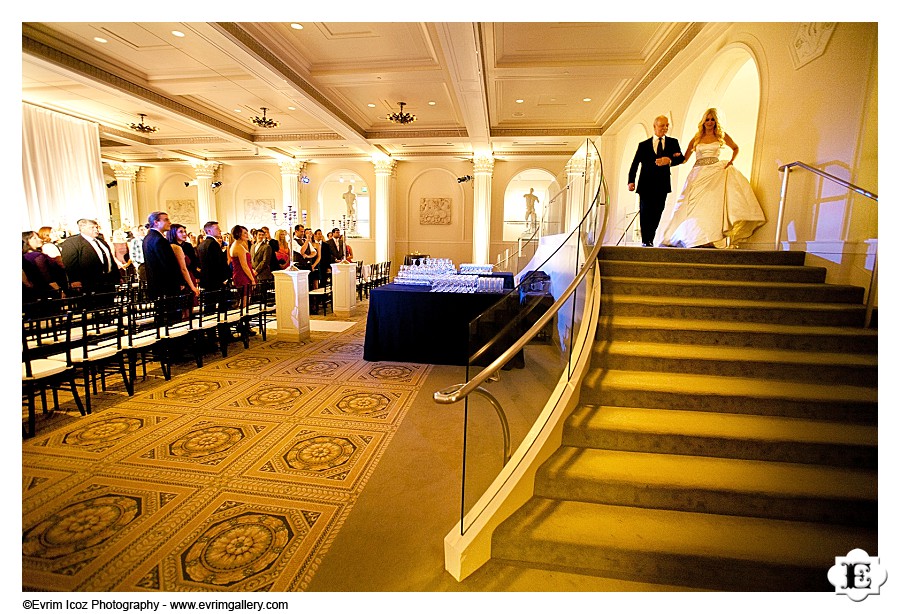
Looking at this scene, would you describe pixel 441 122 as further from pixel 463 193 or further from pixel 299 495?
pixel 299 495

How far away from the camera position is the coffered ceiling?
568 cm

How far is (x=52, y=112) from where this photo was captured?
864 cm

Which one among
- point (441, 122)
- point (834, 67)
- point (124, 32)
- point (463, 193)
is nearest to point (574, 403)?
point (834, 67)

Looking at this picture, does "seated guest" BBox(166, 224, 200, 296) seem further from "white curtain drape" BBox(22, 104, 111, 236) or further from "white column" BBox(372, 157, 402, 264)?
"white column" BBox(372, 157, 402, 264)

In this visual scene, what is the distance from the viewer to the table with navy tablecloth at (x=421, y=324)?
15.7 feet

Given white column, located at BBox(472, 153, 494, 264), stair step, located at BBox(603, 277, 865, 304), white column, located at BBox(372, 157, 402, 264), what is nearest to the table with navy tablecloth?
stair step, located at BBox(603, 277, 865, 304)

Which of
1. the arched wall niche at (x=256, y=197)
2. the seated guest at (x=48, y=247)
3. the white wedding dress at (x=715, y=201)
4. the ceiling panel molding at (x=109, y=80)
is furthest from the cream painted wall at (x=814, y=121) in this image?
the arched wall niche at (x=256, y=197)

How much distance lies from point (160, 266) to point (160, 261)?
0.20 feet

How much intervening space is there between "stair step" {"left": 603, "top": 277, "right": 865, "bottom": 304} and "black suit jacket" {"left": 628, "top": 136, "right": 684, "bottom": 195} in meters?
1.59

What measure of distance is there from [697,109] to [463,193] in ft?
25.9

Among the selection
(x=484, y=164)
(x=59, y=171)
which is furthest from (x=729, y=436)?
(x=59, y=171)

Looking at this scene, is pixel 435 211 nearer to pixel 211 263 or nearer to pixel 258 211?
pixel 258 211

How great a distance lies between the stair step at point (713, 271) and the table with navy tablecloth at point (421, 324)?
1.56 m

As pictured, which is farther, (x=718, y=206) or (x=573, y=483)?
(x=718, y=206)
